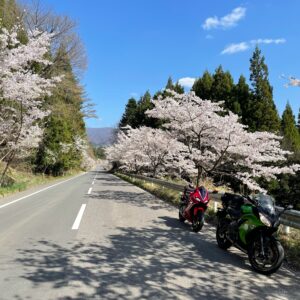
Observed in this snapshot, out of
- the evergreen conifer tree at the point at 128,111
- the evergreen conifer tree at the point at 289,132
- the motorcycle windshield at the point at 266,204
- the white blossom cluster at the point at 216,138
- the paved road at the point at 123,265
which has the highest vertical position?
the evergreen conifer tree at the point at 128,111

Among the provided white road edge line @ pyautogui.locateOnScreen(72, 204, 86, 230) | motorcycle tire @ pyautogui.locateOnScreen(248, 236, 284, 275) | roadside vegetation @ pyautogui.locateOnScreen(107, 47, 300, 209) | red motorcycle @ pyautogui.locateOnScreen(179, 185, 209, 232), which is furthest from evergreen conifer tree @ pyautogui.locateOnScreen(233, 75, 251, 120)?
motorcycle tire @ pyautogui.locateOnScreen(248, 236, 284, 275)

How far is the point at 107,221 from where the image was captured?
1041 cm

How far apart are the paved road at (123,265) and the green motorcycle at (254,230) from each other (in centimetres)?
24

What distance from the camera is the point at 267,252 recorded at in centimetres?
584

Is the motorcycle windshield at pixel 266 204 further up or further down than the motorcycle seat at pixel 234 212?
further up

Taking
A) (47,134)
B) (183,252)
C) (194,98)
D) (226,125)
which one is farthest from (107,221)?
(47,134)

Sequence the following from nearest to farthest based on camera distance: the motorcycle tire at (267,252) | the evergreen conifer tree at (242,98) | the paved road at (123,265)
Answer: the paved road at (123,265)
the motorcycle tire at (267,252)
the evergreen conifer tree at (242,98)

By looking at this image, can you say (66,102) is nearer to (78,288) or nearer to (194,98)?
(194,98)

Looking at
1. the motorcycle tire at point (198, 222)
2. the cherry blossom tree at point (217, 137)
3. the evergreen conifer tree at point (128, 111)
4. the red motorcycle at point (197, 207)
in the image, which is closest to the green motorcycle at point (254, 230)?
the motorcycle tire at point (198, 222)

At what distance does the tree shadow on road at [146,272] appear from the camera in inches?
186

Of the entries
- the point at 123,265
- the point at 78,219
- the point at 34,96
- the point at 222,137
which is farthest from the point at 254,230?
the point at 34,96

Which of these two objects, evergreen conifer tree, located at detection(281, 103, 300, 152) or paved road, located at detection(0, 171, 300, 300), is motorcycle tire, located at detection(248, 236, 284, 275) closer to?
paved road, located at detection(0, 171, 300, 300)

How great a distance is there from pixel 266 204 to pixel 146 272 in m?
2.47

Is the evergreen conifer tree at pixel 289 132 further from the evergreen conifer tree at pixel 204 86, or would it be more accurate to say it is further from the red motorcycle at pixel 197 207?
the red motorcycle at pixel 197 207
